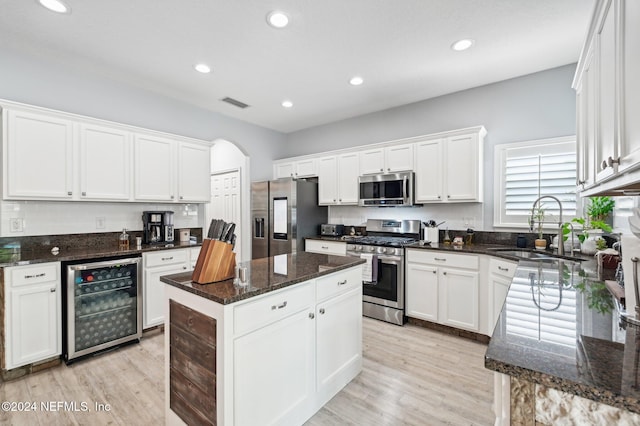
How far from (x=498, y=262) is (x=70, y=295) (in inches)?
160

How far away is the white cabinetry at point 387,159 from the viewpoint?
390 cm

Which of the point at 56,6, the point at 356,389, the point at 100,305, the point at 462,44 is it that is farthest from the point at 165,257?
the point at 462,44

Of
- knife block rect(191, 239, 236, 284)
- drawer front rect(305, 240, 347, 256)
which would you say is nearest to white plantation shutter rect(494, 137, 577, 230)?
drawer front rect(305, 240, 347, 256)

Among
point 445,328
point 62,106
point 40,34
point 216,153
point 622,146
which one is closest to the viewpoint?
point 622,146

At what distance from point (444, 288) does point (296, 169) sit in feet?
10.1

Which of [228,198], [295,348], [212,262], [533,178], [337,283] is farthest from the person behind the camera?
[228,198]

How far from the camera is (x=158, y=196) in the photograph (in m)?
3.58

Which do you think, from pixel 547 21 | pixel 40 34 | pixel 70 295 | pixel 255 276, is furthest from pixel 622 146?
pixel 40 34

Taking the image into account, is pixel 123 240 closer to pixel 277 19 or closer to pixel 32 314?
pixel 32 314

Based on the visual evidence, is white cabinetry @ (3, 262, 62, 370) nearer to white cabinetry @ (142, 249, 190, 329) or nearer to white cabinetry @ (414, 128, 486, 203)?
white cabinetry @ (142, 249, 190, 329)

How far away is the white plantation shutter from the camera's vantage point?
316cm

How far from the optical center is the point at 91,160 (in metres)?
3.06

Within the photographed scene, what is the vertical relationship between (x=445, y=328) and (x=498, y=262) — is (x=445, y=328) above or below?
below

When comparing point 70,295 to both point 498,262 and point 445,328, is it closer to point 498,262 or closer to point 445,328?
point 445,328
